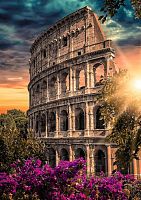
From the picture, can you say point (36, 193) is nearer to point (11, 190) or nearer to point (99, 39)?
point (11, 190)

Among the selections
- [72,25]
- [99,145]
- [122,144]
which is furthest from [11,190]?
[72,25]

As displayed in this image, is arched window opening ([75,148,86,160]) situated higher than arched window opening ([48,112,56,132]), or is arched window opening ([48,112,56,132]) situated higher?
arched window opening ([48,112,56,132])

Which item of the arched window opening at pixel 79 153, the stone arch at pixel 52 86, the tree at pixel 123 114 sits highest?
the stone arch at pixel 52 86

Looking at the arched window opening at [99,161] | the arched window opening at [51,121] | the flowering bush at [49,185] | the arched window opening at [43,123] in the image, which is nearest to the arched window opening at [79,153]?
the arched window opening at [99,161]

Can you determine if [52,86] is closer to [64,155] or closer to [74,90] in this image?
[74,90]

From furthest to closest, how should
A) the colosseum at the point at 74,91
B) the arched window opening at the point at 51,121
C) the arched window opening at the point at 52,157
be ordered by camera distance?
the arched window opening at the point at 51,121
the arched window opening at the point at 52,157
the colosseum at the point at 74,91

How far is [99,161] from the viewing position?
27328mm

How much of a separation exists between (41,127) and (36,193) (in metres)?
24.9

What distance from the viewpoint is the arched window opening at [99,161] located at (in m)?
26.9

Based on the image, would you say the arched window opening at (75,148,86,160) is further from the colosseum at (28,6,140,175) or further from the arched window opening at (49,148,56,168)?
the arched window opening at (49,148,56,168)

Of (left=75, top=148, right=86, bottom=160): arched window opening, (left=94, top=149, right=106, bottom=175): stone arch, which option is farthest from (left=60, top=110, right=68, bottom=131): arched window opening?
(left=94, top=149, right=106, bottom=175): stone arch

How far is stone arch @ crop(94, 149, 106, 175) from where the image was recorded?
26.8 m

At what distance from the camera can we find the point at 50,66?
32625mm

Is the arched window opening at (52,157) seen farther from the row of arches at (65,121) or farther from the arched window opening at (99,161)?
the arched window opening at (99,161)
